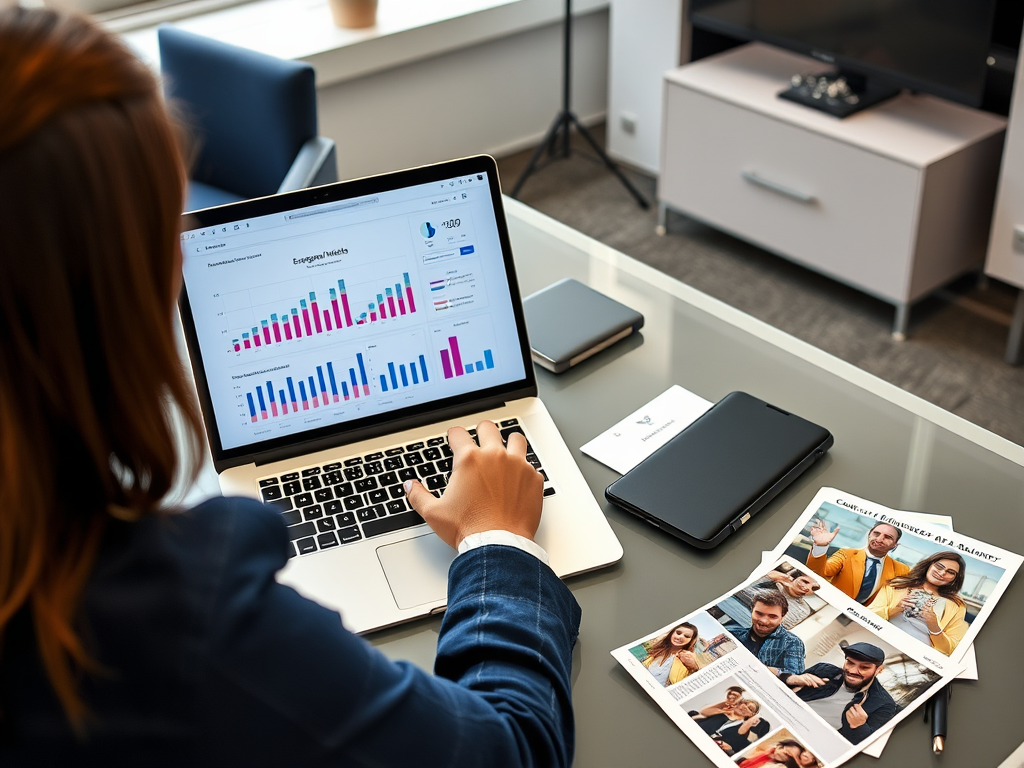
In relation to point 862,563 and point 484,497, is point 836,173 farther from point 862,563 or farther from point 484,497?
point 484,497

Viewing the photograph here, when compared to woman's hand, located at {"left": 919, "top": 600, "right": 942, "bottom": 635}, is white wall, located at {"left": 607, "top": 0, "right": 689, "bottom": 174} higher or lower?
lower

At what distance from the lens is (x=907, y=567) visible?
973 millimetres

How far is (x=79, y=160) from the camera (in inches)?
19.7

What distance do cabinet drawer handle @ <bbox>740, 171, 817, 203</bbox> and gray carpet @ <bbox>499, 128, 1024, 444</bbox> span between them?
0.30 meters

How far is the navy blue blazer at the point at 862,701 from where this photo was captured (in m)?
0.83

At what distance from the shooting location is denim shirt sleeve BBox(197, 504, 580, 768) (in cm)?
58

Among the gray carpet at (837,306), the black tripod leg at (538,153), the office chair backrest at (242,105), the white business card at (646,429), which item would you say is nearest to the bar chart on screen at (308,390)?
the white business card at (646,429)

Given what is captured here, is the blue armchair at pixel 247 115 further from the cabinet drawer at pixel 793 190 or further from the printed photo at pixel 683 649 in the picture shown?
the printed photo at pixel 683 649

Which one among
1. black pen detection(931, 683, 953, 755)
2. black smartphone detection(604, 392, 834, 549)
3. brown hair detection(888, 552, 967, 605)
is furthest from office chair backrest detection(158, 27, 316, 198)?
black pen detection(931, 683, 953, 755)

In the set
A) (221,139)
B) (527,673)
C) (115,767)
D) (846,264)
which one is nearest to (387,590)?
(527,673)

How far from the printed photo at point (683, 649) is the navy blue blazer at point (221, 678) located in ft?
0.66

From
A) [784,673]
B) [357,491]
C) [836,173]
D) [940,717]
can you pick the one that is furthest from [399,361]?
[836,173]

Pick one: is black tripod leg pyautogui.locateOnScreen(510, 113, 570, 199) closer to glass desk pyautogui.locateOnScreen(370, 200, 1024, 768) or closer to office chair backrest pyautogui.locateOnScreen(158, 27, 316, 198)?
office chair backrest pyautogui.locateOnScreen(158, 27, 316, 198)

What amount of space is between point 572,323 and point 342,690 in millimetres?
757
